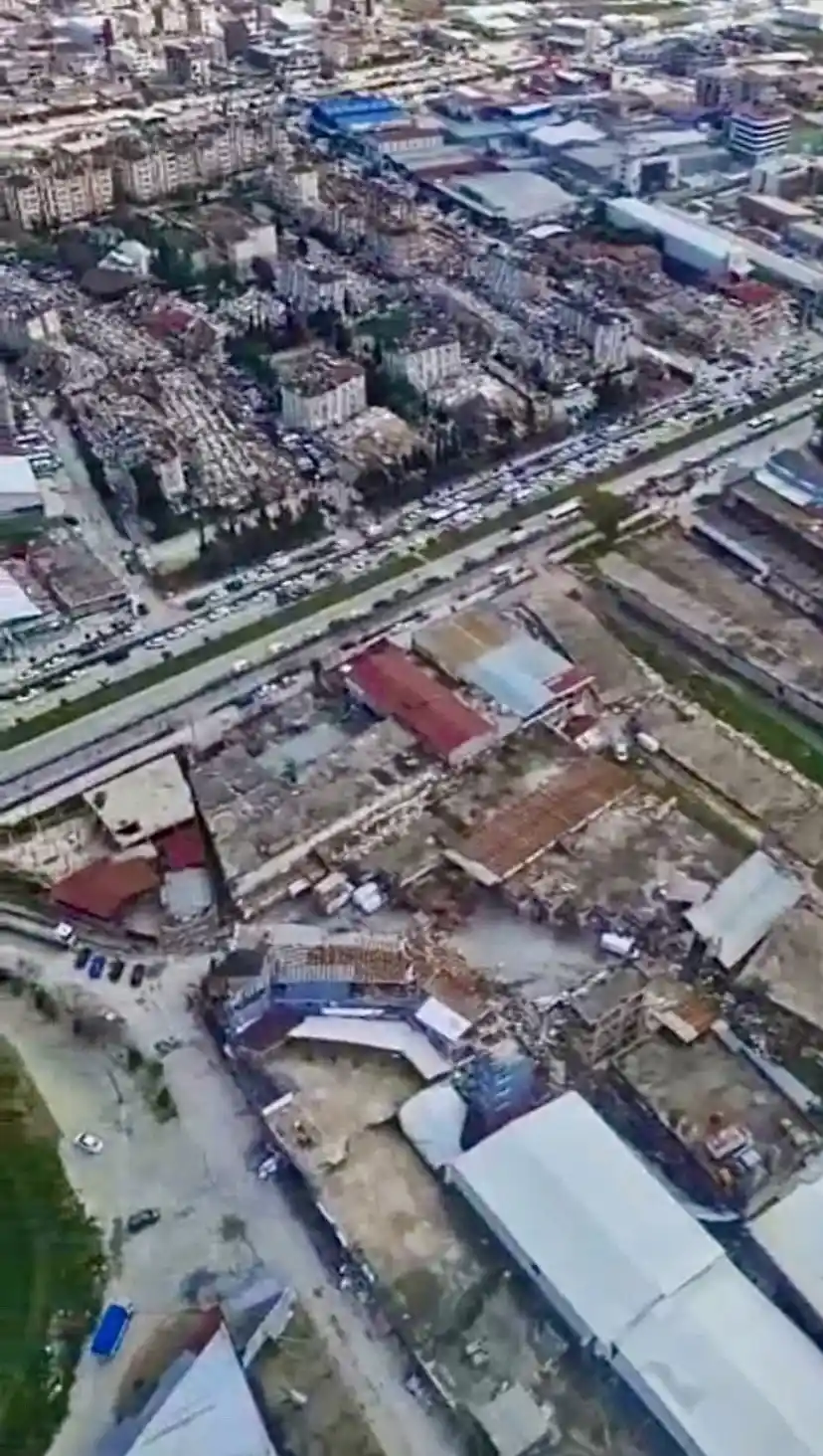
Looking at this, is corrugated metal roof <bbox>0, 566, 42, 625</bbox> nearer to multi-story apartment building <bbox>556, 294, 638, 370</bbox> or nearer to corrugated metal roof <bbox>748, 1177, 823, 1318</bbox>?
multi-story apartment building <bbox>556, 294, 638, 370</bbox>

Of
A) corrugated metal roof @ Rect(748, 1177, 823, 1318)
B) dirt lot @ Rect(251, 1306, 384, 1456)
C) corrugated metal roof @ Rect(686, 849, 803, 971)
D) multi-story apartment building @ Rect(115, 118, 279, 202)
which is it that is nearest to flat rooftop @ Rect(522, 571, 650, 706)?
corrugated metal roof @ Rect(686, 849, 803, 971)

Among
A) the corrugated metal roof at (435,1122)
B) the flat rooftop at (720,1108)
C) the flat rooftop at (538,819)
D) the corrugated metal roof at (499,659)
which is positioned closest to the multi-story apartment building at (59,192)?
the corrugated metal roof at (499,659)

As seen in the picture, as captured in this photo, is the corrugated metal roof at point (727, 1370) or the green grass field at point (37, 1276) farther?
the green grass field at point (37, 1276)

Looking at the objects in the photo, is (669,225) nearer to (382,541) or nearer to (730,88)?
(730,88)

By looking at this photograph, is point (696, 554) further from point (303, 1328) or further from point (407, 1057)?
point (303, 1328)

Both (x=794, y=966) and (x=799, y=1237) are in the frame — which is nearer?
(x=799, y=1237)

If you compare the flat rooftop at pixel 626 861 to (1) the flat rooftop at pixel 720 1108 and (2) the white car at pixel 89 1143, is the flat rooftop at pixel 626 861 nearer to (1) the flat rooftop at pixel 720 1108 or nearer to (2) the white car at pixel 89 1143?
(1) the flat rooftop at pixel 720 1108

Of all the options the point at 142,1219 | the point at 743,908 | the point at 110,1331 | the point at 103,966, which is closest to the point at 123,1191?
the point at 142,1219

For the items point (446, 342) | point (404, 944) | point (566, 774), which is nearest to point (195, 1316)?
point (404, 944)
